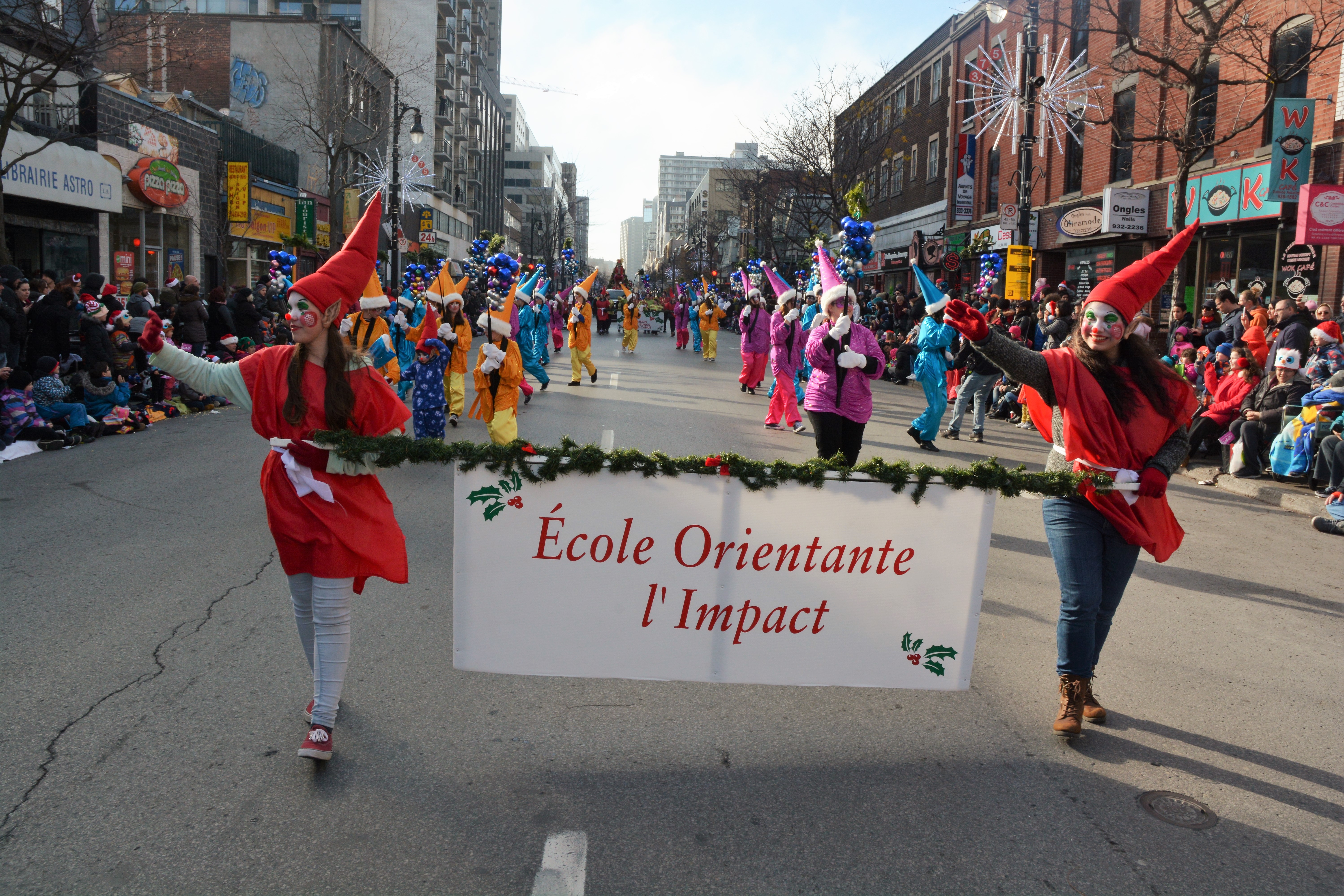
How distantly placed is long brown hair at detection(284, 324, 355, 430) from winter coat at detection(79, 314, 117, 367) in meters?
9.60

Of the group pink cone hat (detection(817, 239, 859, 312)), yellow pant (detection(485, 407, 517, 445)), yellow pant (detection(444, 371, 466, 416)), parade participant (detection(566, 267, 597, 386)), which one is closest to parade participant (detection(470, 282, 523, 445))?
yellow pant (detection(485, 407, 517, 445))

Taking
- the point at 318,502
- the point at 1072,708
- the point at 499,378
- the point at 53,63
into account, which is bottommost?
the point at 1072,708

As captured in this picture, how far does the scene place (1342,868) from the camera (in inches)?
126

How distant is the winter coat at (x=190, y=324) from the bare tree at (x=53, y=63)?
2627mm

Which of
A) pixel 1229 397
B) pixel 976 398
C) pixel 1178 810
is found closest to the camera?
pixel 1178 810

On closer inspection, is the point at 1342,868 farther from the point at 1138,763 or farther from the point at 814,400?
the point at 814,400

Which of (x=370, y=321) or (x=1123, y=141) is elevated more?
(x=1123, y=141)

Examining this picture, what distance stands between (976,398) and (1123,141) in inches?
534

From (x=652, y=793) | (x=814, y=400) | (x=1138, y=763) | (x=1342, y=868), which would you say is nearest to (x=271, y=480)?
(x=652, y=793)

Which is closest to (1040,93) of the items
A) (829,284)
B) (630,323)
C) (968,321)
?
(829,284)

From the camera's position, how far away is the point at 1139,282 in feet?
13.7

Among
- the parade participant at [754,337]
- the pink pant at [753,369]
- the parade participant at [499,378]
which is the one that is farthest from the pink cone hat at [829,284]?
the pink pant at [753,369]

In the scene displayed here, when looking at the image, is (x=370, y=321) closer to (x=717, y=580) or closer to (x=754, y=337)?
(x=717, y=580)

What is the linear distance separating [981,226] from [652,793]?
33395mm
